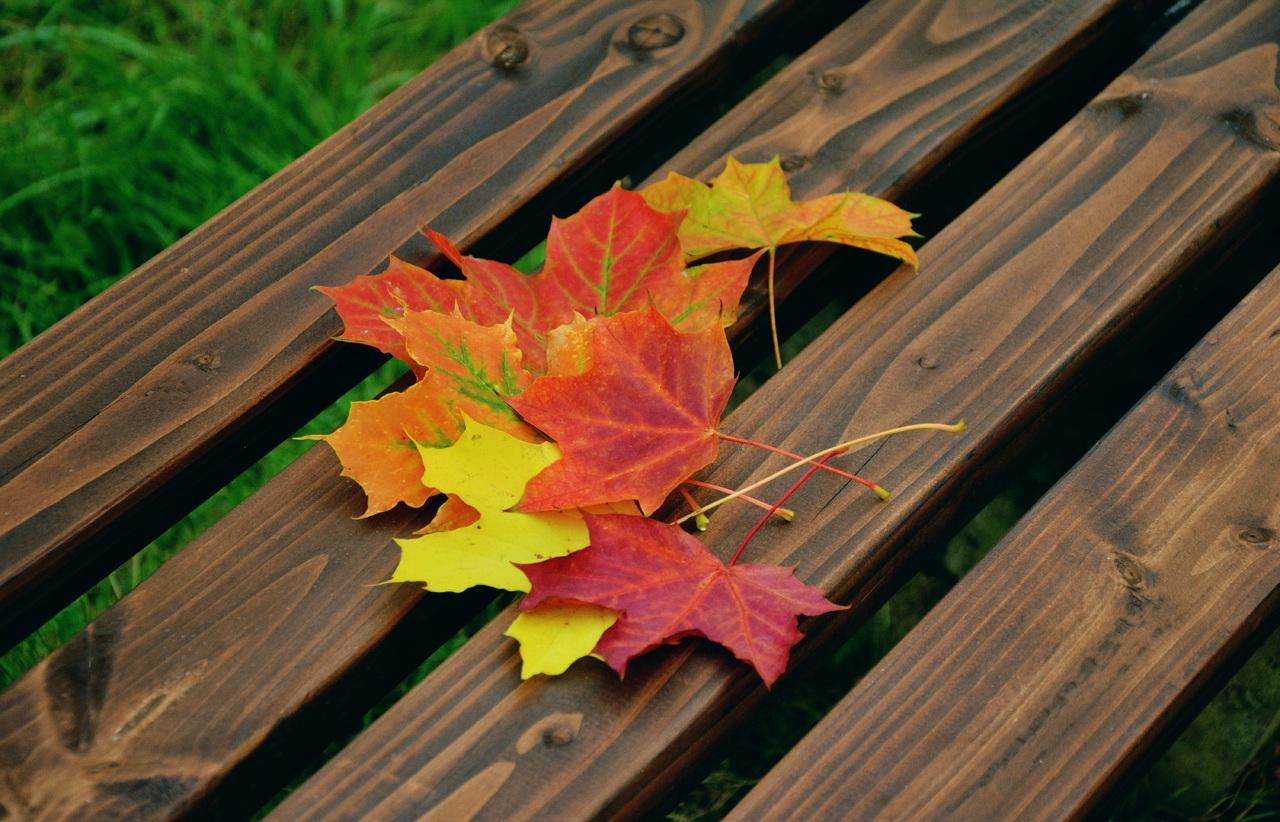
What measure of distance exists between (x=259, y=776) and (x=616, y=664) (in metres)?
0.33

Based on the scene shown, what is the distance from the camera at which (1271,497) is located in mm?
1086

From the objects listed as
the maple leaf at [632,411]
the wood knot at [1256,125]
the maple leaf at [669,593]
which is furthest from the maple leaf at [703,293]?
the wood knot at [1256,125]

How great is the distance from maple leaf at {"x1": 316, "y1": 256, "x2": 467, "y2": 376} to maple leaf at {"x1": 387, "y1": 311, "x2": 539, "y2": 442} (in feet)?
0.27

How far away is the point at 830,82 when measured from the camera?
4.75ft

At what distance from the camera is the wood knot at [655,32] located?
4.80 feet

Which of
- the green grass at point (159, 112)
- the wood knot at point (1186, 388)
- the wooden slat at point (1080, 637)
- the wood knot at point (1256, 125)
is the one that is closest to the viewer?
the wooden slat at point (1080, 637)

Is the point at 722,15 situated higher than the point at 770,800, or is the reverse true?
the point at 722,15

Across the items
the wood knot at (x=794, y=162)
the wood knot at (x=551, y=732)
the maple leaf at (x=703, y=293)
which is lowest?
the wood knot at (x=551, y=732)

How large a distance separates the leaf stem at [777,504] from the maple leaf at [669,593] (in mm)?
30

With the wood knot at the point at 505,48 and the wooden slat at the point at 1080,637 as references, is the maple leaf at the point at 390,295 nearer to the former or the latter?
the wood knot at the point at 505,48

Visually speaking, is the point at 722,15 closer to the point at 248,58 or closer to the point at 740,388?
the point at 740,388

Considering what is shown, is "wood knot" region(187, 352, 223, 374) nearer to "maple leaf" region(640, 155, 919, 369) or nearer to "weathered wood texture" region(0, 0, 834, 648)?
"weathered wood texture" region(0, 0, 834, 648)

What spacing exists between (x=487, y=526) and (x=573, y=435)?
11 cm

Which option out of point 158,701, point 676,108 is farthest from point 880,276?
point 158,701
